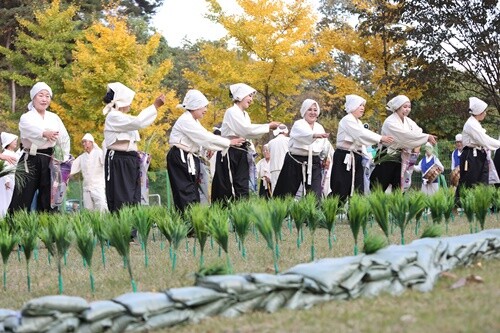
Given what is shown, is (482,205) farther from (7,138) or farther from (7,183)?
(7,138)

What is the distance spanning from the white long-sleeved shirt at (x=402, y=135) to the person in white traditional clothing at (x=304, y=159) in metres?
1.03

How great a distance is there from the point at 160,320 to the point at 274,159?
12.2 m

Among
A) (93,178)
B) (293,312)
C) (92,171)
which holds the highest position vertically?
(92,171)

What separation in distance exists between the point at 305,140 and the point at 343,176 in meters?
0.72

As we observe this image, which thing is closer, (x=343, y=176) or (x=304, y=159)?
(x=343, y=176)

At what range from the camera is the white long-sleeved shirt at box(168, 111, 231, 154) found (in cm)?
1046

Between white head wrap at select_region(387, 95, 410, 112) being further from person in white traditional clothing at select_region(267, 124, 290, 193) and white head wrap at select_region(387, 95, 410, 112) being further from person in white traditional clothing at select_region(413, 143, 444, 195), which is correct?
person in white traditional clothing at select_region(267, 124, 290, 193)

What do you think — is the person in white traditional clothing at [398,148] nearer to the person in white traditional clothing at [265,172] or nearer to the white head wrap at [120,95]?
the white head wrap at [120,95]

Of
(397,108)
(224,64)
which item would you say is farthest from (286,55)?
(397,108)

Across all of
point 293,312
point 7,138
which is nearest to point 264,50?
point 7,138

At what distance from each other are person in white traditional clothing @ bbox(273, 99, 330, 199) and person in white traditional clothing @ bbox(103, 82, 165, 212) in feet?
7.92

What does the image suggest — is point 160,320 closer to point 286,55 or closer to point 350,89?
point 286,55

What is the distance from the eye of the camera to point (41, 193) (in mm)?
10109

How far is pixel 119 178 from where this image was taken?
32.7 feet
